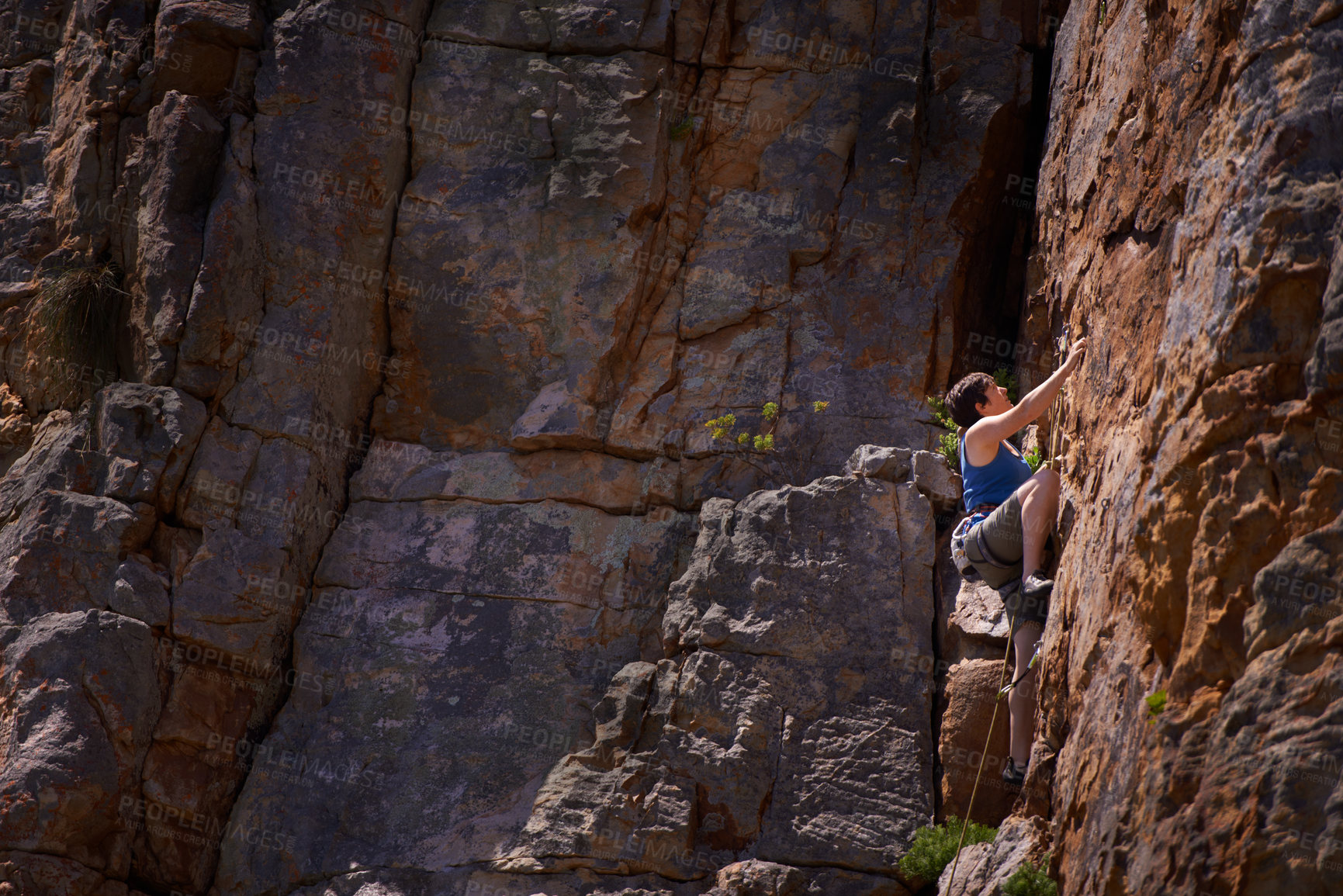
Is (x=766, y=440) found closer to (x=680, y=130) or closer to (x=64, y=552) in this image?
(x=680, y=130)

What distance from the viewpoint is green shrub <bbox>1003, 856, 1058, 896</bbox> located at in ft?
18.4

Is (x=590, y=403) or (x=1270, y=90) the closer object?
(x=1270, y=90)

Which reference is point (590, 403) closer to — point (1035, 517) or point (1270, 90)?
point (1035, 517)

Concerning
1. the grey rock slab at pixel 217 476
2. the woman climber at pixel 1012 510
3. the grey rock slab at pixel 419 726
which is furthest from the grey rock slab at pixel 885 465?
the grey rock slab at pixel 217 476

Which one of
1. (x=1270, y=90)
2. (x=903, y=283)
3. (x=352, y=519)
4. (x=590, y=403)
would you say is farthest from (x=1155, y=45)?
(x=352, y=519)

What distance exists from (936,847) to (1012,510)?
2.14m

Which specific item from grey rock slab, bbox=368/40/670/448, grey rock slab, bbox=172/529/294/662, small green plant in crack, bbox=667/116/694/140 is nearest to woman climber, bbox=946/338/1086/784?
grey rock slab, bbox=368/40/670/448

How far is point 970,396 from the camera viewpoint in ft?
23.0

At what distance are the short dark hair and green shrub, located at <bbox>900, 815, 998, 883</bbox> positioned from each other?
250 cm

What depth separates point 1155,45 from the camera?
6.08 metres

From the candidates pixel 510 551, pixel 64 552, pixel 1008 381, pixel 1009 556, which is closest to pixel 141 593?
pixel 64 552

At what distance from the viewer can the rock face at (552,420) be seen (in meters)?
7.23

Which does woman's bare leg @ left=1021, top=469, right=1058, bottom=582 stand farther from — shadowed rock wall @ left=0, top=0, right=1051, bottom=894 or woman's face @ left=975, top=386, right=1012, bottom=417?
shadowed rock wall @ left=0, top=0, right=1051, bottom=894

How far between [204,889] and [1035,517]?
6.33m
